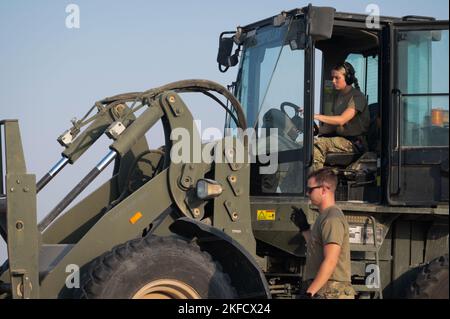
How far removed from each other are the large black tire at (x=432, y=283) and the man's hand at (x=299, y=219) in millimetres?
1105

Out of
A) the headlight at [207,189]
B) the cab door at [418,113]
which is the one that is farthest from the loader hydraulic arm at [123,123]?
the cab door at [418,113]

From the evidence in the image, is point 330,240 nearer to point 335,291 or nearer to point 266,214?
point 335,291

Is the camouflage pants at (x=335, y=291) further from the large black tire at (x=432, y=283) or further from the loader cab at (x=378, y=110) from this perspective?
the loader cab at (x=378, y=110)

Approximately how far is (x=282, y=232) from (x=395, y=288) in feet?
4.12

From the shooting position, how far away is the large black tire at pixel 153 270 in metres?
6.97

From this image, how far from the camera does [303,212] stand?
8156mm

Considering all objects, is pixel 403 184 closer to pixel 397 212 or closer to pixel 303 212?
pixel 397 212

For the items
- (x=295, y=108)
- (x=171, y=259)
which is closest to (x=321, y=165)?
(x=295, y=108)

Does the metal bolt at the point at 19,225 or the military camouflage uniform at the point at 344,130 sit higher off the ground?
the military camouflage uniform at the point at 344,130

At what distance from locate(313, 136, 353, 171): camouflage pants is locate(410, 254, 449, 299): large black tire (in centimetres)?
156

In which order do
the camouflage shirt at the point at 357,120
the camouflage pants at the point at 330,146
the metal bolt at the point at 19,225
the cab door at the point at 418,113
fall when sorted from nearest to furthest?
the metal bolt at the point at 19,225
the cab door at the point at 418,113
the camouflage pants at the point at 330,146
the camouflage shirt at the point at 357,120

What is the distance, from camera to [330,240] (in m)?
6.67

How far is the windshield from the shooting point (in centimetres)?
850

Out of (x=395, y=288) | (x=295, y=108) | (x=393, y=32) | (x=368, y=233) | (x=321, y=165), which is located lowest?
(x=395, y=288)
